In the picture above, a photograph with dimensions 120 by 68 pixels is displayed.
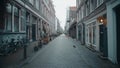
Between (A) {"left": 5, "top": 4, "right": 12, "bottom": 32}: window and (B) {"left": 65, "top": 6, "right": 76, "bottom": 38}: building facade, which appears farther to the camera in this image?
(B) {"left": 65, "top": 6, "right": 76, "bottom": 38}: building facade

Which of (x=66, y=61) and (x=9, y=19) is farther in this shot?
(x=9, y=19)

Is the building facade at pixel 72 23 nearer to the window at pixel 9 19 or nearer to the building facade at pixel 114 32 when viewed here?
the window at pixel 9 19

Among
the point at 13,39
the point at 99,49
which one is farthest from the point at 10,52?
the point at 99,49

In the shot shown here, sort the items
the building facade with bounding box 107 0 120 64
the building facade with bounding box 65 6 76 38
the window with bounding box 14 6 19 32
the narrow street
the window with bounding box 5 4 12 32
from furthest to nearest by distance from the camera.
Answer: the building facade with bounding box 65 6 76 38 → the window with bounding box 14 6 19 32 → the window with bounding box 5 4 12 32 → the building facade with bounding box 107 0 120 64 → the narrow street

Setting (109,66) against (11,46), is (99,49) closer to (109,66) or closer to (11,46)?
(109,66)

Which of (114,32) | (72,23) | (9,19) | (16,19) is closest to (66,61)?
(114,32)

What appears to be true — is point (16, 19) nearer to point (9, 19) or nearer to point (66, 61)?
point (9, 19)

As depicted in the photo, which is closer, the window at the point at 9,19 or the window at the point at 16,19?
the window at the point at 9,19

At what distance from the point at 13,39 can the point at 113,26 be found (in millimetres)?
7894

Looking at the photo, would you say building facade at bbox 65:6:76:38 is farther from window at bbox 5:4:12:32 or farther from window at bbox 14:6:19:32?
window at bbox 5:4:12:32

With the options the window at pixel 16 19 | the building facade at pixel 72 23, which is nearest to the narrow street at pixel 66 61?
the window at pixel 16 19

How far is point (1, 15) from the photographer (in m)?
9.35

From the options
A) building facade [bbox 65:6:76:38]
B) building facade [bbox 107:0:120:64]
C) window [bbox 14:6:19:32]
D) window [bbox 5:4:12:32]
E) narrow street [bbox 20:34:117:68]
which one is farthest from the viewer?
building facade [bbox 65:6:76:38]

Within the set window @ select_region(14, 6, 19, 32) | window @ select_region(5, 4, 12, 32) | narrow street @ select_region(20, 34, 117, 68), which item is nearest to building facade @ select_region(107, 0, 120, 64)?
narrow street @ select_region(20, 34, 117, 68)
